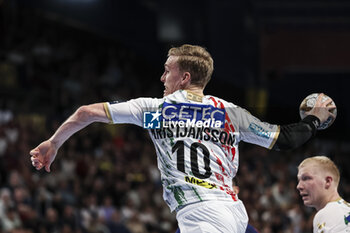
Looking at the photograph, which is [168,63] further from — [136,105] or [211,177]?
[211,177]

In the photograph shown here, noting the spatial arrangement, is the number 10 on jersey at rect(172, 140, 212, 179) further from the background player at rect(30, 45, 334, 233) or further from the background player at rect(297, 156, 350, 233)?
the background player at rect(297, 156, 350, 233)

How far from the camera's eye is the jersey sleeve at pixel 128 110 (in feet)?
15.0

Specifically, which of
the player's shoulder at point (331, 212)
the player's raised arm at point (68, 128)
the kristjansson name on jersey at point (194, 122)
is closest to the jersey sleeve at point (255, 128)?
the kristjansson name on jersey at point (194, 122)

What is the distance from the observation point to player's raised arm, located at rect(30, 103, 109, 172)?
4.46 m

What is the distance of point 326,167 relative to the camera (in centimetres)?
591

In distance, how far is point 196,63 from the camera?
4777mm

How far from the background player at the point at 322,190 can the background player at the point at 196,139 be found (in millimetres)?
1229

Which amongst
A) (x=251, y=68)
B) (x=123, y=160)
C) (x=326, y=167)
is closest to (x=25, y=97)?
(x=123, y=160)

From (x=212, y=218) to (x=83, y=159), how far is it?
12277mm

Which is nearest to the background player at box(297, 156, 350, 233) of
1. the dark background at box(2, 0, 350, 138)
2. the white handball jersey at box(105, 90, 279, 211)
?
the white handball jersey at box(105, 90, 279, 211)

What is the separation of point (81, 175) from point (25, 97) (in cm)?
362

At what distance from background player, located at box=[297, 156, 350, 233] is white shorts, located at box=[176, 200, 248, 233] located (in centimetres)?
136

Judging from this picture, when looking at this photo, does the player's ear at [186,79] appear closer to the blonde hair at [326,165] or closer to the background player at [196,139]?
the background player at [196,139]

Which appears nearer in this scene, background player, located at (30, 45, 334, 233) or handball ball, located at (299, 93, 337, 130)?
background player, located at (30, 45, 334, 233)
